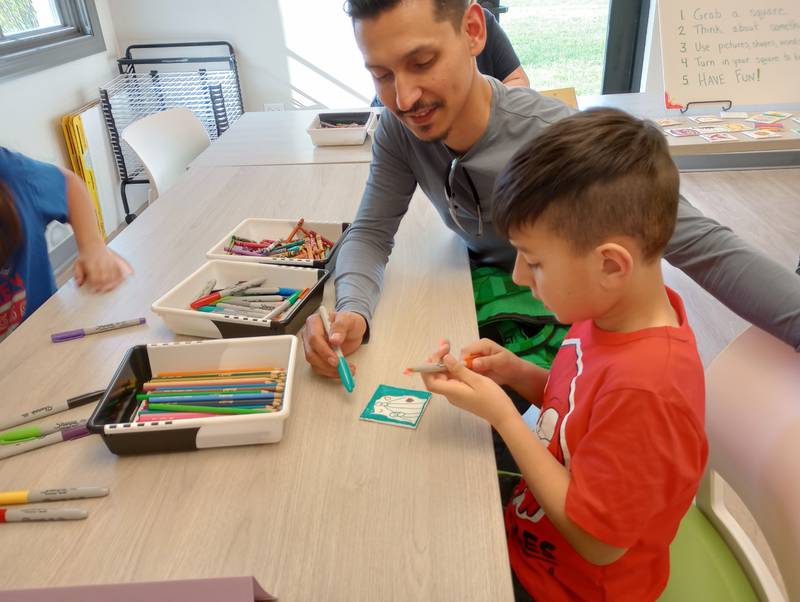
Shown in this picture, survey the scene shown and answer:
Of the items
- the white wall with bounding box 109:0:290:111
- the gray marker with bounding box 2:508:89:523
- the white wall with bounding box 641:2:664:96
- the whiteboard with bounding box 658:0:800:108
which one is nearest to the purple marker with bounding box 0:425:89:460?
the gray marker with bounding box 2:508:89:523

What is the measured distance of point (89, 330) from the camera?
3.55ft

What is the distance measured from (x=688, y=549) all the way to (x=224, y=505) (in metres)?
0.66

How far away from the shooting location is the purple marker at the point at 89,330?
1.07 meters

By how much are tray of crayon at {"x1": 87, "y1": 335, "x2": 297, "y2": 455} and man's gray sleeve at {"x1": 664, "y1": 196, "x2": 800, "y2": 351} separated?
0.60 m

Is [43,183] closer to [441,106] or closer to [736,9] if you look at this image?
[441,106]

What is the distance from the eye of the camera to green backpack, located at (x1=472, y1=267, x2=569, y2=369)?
114 cm

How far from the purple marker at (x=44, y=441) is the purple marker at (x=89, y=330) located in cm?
28

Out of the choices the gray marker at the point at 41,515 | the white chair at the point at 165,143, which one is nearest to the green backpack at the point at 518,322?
the gray marker at the point at 41,515

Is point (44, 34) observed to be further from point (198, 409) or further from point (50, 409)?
point (198, 409)

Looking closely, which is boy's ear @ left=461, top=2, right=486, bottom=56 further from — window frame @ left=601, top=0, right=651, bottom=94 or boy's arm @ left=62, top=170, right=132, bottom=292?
window frame @ left=601, top=0, right=651, bottom=94

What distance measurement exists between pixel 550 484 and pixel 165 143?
79.6 inches

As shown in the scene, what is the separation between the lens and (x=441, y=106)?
1.09m

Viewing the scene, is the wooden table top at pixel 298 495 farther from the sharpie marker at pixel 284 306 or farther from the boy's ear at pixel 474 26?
the boy's ear at pixel 474 26

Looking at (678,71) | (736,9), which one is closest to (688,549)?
(678,71)
